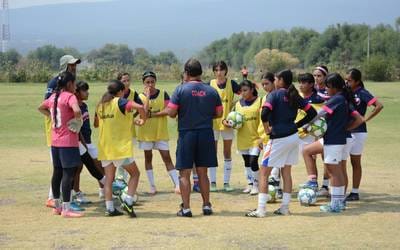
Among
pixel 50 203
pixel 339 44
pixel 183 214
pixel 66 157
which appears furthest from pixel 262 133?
pixel 339 44

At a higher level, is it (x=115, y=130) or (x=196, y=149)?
(x=115, y=130)

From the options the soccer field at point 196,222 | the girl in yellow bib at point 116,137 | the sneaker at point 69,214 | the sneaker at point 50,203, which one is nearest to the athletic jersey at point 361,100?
the soccer field at point 196,222

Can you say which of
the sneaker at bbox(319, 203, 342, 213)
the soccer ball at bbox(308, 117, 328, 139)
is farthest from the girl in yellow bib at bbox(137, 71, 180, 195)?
the soccer ball at bbox(308, 117, 328, 139)

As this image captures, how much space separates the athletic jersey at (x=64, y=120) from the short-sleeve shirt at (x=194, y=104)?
4.61 feet

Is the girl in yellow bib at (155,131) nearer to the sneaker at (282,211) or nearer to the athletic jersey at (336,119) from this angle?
the sneaker at (282,211)

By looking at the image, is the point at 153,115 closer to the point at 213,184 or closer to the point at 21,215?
the point at 213,184

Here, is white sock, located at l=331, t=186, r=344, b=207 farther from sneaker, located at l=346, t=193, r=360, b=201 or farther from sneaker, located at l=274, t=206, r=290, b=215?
sneaker, located at l=346, t=193, r=360, b=201

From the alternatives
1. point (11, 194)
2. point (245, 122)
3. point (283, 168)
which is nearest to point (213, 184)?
point (245, 122)

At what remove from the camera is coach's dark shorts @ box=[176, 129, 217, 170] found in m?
9.39

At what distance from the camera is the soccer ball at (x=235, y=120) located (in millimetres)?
11070

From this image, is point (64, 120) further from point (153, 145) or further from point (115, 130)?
point (153, 145)

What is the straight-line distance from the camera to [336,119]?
9.62 meters

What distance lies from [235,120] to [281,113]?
1837 mm

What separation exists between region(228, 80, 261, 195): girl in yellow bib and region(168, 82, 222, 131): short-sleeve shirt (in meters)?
1.86
